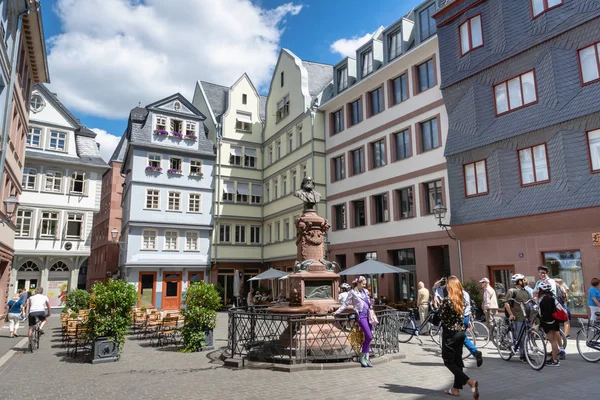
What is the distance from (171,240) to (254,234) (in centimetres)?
676

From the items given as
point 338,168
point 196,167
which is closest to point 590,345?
point 338,168

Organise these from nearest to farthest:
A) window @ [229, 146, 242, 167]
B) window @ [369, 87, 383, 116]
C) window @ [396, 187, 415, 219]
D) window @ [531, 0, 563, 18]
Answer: window @ [531, 0, 563, 18], window @ [396, 187, 415, 219], window @ [369, 87, 383, 116], window @ [229, 146, 242, 167]

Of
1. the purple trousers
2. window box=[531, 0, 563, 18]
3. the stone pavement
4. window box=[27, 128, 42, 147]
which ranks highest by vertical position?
window box=[531, 0, 563, 18]

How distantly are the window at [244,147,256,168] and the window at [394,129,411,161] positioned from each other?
15751 mm

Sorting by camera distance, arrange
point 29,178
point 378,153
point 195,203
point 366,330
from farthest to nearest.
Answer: point 195,203 < point 29,178 < point 378,153 < point 366,330

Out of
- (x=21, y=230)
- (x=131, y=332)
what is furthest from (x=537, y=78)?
(x=21, y=230)

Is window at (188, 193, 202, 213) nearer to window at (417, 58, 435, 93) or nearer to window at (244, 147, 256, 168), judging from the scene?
window at (244, 147, 256, 168)

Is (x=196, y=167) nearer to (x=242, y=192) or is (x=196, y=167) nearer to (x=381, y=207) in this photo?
(x=242, y=192)

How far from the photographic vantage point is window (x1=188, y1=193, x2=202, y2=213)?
34.3 m

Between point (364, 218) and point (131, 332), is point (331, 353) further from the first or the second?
point (364, 218)

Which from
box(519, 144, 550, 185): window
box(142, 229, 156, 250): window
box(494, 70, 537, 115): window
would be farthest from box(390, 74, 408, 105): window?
box(142, 229, 156, 250): window

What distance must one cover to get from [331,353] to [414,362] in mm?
1913

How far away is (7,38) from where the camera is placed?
51.9 ft

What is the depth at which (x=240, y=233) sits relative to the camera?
36.2m
